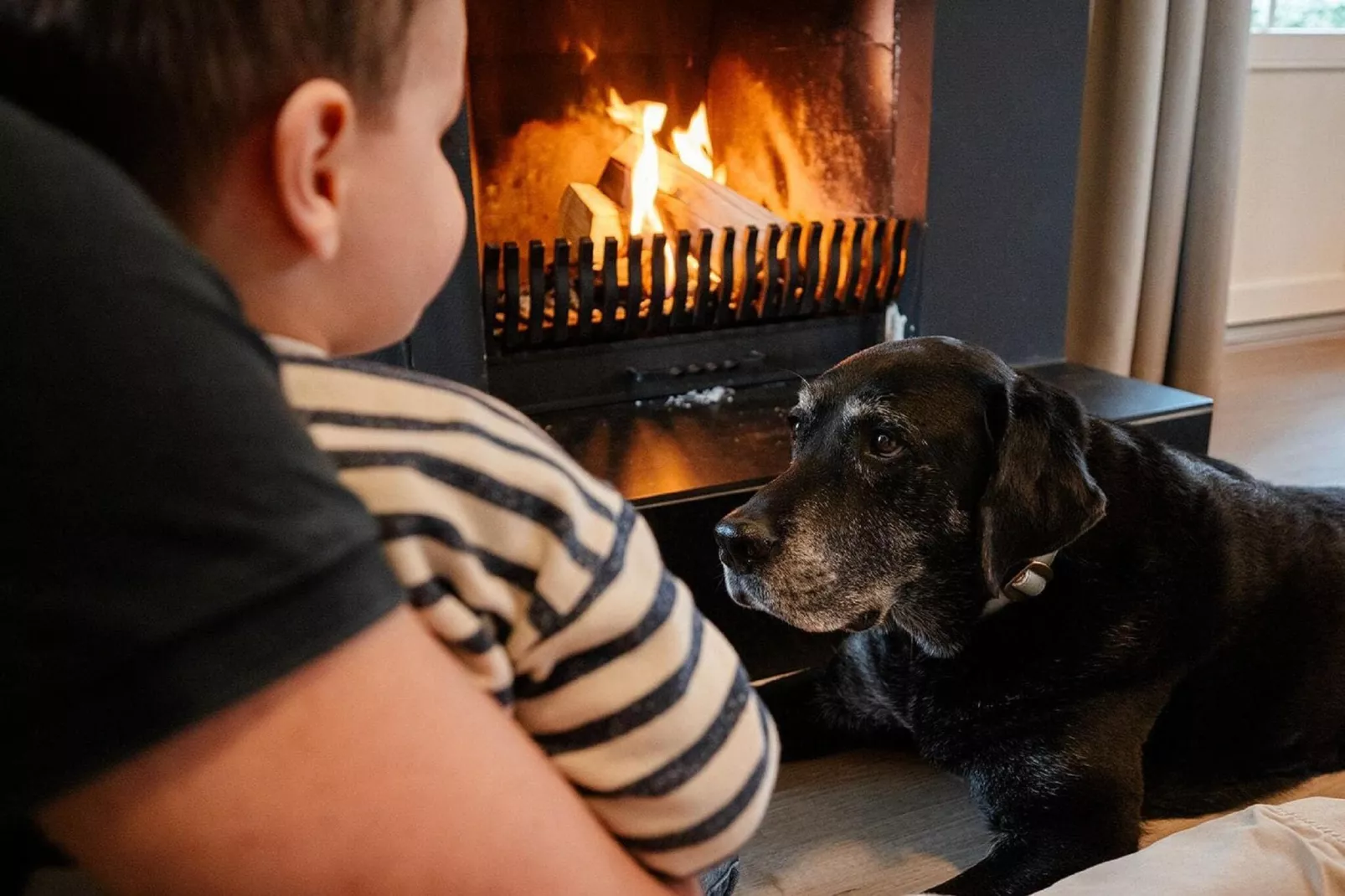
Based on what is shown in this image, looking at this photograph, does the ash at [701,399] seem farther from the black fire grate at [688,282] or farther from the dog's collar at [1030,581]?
the dog's collar at [1030,581]

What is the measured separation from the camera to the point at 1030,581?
3.60ft

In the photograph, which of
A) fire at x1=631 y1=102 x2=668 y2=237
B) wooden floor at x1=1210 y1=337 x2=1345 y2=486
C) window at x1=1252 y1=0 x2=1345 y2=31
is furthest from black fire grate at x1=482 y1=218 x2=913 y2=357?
window at x1=1252 y1=0 x2=1345 y2=31

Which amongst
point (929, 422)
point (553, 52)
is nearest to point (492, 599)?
point (929, 422)

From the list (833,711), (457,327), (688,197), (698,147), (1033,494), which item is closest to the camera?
(1033,494)

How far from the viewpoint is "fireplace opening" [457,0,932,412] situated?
1.85 meters

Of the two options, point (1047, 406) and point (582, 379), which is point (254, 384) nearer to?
point (1047, 406)

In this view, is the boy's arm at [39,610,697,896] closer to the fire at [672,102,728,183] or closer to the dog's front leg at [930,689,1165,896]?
the dog's front leg at [930,689,1165,896]

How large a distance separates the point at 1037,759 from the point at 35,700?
997mm

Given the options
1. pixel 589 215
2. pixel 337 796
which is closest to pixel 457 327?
pixel 589 215

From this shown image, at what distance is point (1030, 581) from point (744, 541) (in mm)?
283

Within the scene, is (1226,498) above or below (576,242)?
below

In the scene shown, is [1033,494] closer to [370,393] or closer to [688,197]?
[370,393]

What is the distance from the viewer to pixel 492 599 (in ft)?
1.45

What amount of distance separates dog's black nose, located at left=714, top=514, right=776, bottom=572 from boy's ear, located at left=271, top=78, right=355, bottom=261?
2.42 ft
